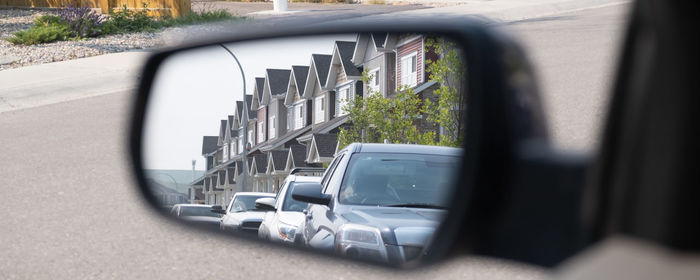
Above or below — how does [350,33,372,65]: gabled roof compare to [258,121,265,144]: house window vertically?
above

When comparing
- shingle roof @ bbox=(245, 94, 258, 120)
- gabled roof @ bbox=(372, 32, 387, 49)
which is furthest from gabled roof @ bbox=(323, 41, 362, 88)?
shingle roof @ bbox=(245, 94, 258, 120)

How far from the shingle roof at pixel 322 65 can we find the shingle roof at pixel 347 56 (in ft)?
0.16

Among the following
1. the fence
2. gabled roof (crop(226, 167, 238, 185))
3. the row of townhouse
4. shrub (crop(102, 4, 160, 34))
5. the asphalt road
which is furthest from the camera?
the fence

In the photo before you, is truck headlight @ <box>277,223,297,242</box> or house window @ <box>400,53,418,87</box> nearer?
house window @ <box>400,53,418,87</box>

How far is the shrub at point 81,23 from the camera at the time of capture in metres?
17.8

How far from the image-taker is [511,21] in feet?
57.1

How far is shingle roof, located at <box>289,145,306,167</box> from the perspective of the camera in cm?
191

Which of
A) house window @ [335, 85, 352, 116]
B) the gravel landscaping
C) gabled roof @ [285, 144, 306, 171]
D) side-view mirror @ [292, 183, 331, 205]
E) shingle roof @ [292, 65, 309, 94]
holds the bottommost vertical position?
the gravel landscaping

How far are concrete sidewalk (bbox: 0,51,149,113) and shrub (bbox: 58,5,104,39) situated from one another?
7.20 feet

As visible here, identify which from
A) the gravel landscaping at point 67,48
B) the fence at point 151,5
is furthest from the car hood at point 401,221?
the fence at point 151,5

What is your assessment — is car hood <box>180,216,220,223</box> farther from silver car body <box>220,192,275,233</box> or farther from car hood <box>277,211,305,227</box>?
car hood <box>277,211,305,227</box>

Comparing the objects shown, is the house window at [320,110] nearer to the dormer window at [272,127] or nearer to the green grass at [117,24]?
the dormer window at [272,127]

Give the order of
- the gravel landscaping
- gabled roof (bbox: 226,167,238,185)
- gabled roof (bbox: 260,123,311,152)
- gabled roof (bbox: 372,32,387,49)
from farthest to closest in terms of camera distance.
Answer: the gravel landscaping
gabled roof (bbox: 226,167,238,185)
gabled roof (bbox: 260,123,311,152)
gabled roof (bbox: 372,32,387,49)

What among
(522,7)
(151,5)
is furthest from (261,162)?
(151,5)
